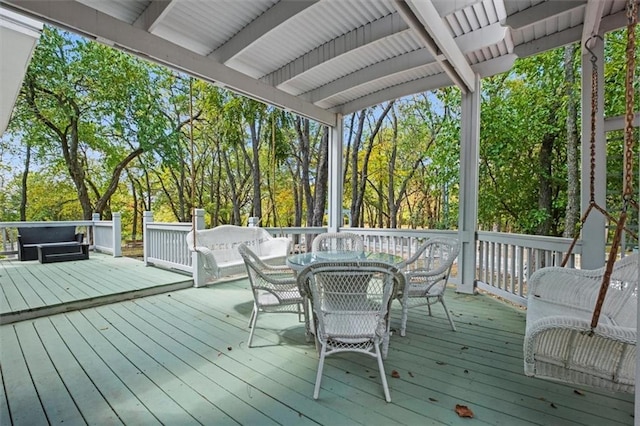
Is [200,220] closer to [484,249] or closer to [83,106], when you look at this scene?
[484,249]

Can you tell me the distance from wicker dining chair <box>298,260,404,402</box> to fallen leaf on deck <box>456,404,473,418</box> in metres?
0.41

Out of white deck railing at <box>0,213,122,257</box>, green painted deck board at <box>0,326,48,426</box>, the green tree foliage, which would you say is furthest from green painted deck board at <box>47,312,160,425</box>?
the green tree foliage

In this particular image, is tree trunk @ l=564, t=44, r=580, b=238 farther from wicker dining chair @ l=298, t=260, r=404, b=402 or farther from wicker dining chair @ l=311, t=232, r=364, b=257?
wicker dining chair @ l=298, t=260, r=404, b=402

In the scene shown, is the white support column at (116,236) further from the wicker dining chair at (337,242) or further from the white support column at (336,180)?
the wicker dining chair at (337,242)

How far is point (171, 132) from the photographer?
474 inches

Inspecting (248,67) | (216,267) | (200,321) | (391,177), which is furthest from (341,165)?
(391,177)

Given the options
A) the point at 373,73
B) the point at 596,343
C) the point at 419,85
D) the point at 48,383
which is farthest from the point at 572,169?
the point at 48,383

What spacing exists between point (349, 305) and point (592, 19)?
3.55 meters

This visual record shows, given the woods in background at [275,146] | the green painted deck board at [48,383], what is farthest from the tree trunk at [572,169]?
the green painted deck board at [48,383]

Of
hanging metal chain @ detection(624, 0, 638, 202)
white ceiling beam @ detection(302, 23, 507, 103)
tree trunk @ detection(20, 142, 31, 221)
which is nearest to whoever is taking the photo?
hanging metal chain @ detection(624, 0, 638, 202)

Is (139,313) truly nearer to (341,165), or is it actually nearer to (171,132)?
(341,165)

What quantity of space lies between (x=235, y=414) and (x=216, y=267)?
7.38 ft

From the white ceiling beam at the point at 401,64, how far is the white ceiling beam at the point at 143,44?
77 centimetres

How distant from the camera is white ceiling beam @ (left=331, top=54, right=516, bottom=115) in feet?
13.8
